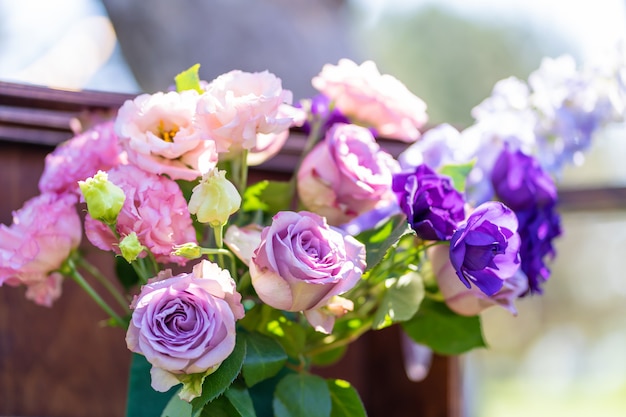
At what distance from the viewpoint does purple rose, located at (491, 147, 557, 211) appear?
0.60 meters

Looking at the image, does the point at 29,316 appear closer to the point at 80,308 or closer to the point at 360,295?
the point at 80,308

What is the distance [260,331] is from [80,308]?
0.96 ft

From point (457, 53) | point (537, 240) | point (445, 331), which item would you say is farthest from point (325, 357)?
point (457, 53)

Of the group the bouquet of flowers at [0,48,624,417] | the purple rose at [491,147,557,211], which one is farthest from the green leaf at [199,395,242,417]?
the purple rose at [491,147,557,211]

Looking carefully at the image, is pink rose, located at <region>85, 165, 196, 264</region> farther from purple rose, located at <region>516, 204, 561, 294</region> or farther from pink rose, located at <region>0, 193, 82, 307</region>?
purple rose, located at <region>516, 204, 561, 294</region>

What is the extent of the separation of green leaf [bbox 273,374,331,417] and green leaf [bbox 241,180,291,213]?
15 cm

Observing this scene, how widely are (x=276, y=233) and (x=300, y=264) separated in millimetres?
26

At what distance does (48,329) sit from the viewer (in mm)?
726

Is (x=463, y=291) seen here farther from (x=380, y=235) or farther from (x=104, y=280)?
(x=104, y=280)

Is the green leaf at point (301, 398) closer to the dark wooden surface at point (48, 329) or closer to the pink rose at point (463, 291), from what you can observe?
Answer: the pink rose at point (463, 291)

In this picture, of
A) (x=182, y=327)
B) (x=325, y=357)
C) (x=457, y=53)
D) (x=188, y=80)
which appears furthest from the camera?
(x=457, y=53)

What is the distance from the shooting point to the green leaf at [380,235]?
50 cm

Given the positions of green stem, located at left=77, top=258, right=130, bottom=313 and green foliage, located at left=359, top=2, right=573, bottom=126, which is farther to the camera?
green foliage, located at left=359, top=2, right=573, bottom=126

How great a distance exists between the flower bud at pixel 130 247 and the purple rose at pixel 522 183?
336mm
